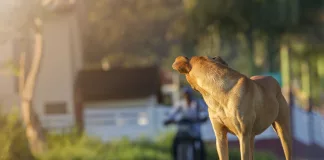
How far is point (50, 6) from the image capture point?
37.8 feet

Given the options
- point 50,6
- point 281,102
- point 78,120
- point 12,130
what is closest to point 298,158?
point 78,120

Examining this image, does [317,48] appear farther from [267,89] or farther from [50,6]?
[267,89]

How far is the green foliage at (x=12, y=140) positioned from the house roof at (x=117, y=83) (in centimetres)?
575

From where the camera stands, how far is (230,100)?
2482mm

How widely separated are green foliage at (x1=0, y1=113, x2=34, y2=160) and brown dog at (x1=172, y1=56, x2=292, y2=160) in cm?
542

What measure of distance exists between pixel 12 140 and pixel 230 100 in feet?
19.9

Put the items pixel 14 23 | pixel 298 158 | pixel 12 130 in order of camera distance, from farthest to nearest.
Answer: pixel 298 158 < pixel 14 23 < pixel 12 130

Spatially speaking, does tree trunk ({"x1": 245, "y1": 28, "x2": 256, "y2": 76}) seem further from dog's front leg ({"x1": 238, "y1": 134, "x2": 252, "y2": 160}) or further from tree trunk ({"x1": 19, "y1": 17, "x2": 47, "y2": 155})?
dog's front leg ({"x1": 238, "y1": 134, "x2": 252, "y2": 160})

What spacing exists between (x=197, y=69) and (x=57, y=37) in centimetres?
1222

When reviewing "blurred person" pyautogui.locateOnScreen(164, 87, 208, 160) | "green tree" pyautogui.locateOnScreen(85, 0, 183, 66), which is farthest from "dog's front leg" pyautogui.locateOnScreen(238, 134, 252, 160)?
"green tree" pyautogui.locateOnScreen(85, 0, 183, 66)

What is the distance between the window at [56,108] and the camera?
49.0 ft

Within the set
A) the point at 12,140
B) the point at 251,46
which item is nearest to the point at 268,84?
the point at 12,140

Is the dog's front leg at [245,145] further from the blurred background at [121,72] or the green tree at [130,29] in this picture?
the green tree at [130,29]

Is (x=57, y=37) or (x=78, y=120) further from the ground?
(x=57, y=37)
